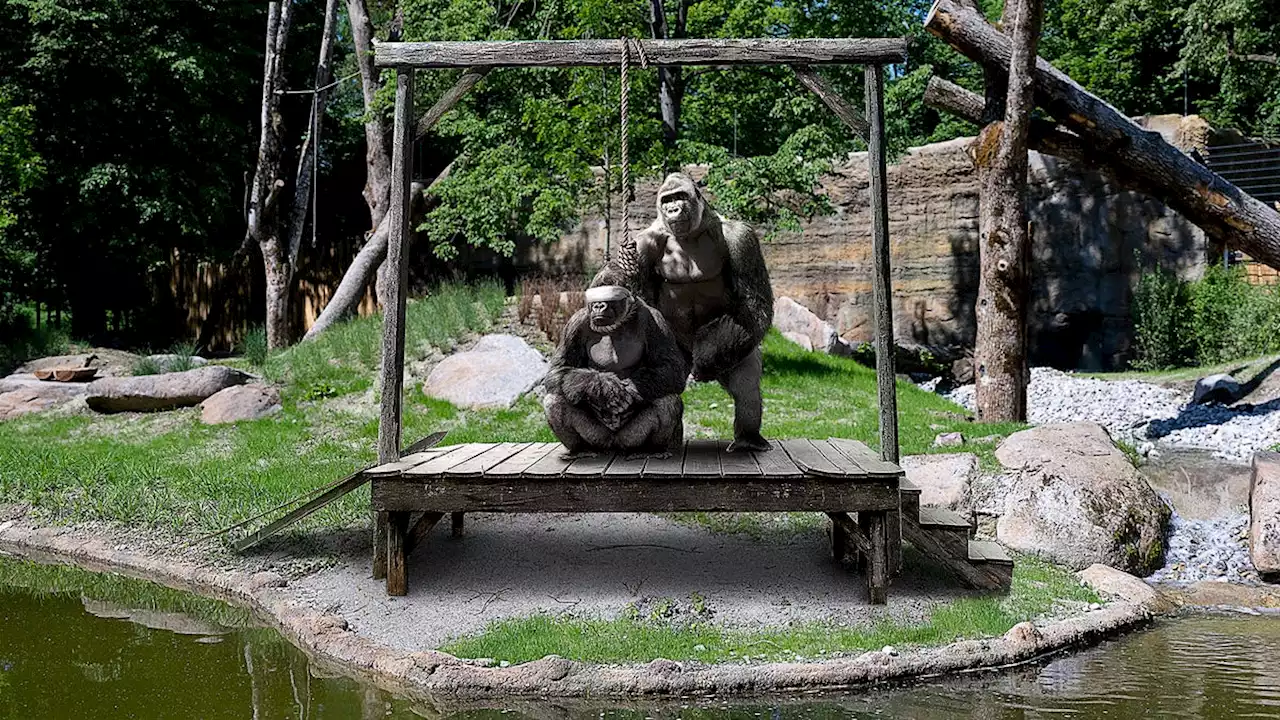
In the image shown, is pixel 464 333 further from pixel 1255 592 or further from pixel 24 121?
pixel 1255 592

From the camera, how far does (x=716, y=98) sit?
13062mm

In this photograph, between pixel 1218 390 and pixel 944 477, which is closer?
pixel 944 477

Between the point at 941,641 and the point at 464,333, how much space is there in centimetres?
799

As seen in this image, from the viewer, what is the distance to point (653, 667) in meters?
4.04

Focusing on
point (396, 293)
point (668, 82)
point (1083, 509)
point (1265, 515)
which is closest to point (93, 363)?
point (668, 82)

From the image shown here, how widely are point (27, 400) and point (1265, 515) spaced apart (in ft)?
37.4

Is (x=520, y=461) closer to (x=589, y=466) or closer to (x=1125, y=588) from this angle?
(x=589, y=466)

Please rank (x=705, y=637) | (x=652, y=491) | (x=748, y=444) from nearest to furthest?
(x=705, y=637) < (x=652, y=491) < (x=748, y=444)

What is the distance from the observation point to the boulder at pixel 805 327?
1334 cm

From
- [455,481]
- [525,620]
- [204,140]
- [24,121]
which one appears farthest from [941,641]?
[204,140]

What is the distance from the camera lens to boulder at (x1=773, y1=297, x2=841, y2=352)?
13.3 meters

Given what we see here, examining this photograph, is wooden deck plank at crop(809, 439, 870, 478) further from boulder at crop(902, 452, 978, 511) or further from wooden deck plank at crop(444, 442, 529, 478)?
wooden deck plank at crop(444, 442, 529, 478)

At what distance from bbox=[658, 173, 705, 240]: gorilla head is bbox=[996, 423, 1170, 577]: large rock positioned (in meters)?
3.06

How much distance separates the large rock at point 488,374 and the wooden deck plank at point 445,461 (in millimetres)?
3792
